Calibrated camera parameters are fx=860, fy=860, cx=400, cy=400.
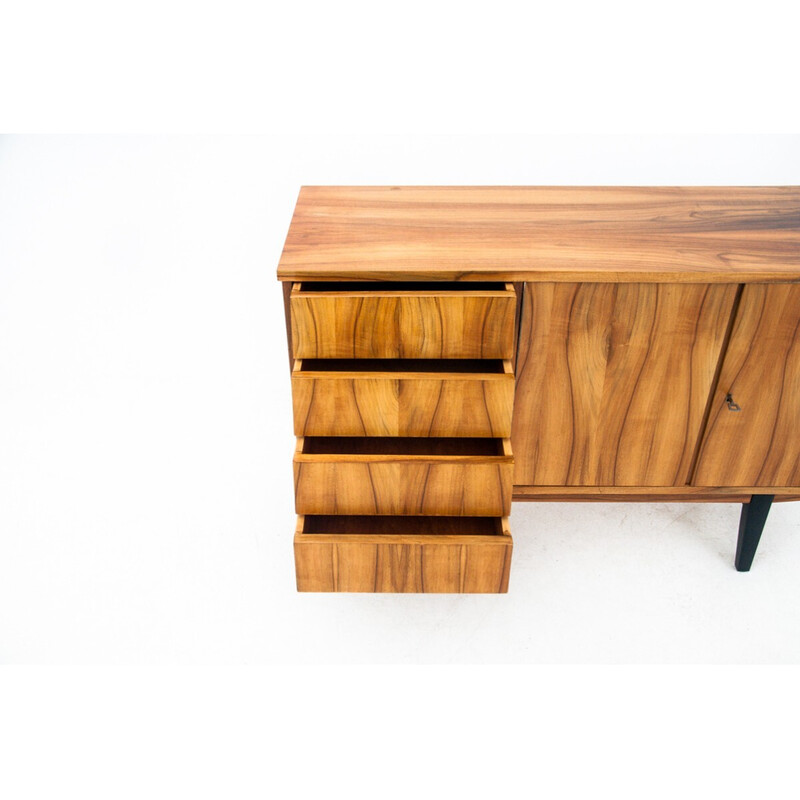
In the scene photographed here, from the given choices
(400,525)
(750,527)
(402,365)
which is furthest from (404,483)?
(750,527)

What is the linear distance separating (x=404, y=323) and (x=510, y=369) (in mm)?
217

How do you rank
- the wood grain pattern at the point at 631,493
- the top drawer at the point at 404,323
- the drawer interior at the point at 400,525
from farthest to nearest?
the wood grain pattern at the point at 631,493, the drawer interior at the point at 400,525, the top drawer at the point at 404,323

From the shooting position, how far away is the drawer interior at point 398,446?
1.72 metres

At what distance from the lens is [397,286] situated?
5.51 feet

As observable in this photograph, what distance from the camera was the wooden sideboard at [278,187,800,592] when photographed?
5.24 ft

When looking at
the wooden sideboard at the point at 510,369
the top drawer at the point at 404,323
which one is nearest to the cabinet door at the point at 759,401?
the wooden sideboard at the point at 510,369

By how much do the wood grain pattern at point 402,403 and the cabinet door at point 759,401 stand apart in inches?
18.8

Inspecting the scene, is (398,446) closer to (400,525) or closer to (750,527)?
(400,525)

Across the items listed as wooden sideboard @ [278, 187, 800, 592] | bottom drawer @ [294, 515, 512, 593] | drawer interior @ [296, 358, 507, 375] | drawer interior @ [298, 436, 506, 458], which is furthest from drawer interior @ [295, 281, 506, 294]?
bottom drawer @ [294, 515, 512, 593]

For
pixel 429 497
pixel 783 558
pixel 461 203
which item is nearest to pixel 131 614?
pixel 429 497

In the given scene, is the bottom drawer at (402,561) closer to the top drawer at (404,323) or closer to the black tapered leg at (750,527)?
the top drawer at (404,323)

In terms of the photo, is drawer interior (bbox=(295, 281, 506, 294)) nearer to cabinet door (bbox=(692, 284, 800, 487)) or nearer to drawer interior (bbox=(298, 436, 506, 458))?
A: drawer interior (bbox=(298, 436, 506, 458))

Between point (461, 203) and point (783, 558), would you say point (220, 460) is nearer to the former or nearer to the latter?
point (461, 203)

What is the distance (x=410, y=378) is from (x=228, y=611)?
28.4 inches
